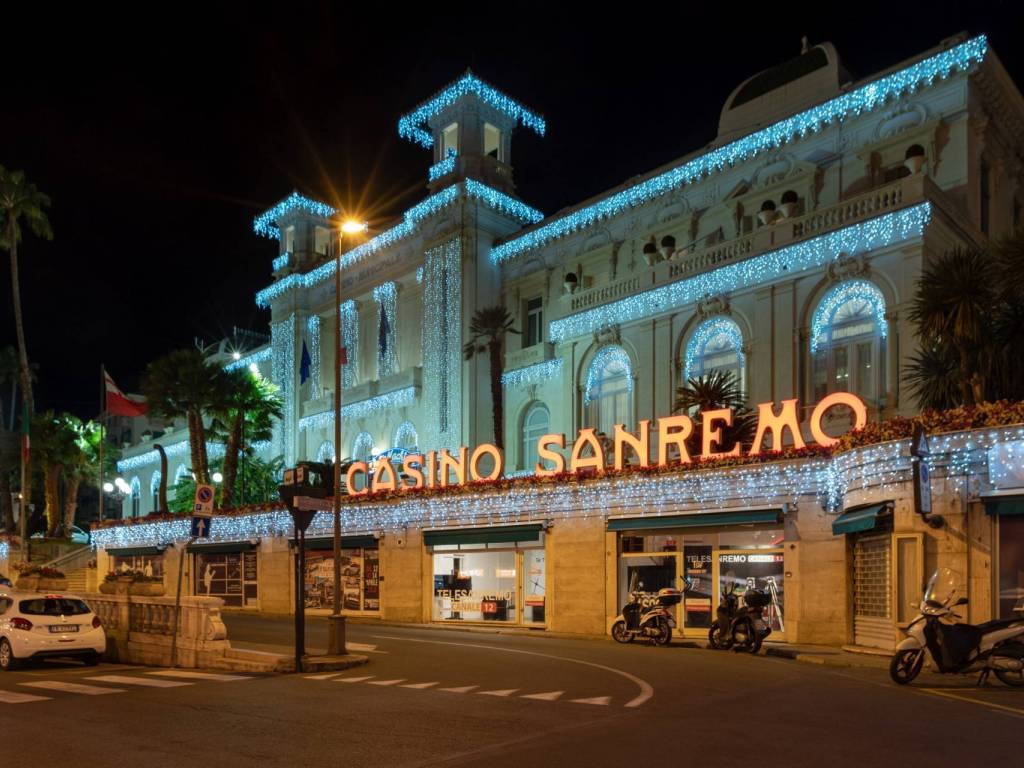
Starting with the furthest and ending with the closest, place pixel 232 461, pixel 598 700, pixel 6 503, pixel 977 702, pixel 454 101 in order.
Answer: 1. pixel 6 503
2. pixel 232 461
3. pixel 454 101
4. pixel 598 700
5. pixel 977 702

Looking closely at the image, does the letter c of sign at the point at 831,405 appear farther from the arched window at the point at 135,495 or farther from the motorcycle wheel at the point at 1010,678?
the arched window at the point at 135,495

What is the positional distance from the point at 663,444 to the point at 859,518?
21.9ft

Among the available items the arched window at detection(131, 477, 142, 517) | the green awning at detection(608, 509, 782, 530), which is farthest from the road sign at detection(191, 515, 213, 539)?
the arched window at detection(131, 477, 142, 517)

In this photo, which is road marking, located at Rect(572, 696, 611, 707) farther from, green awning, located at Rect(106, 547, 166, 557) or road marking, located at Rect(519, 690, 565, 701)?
green awning, located at Rect(106, 547, 166, 557)

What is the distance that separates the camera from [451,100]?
1658 inches

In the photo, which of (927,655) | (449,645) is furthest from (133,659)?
(927,655)

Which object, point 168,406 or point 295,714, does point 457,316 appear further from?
point 295,714

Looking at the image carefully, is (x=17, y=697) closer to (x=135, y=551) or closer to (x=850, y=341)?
(x=850, y=341)

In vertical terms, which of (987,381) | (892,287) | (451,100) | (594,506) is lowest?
(594,506)

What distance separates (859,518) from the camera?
18.8 metres

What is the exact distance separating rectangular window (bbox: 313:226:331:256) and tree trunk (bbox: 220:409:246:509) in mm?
10201

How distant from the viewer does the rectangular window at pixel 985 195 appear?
27.9 m

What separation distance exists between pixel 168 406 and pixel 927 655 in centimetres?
4106

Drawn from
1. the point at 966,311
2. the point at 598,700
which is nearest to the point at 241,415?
the point at 966,311
